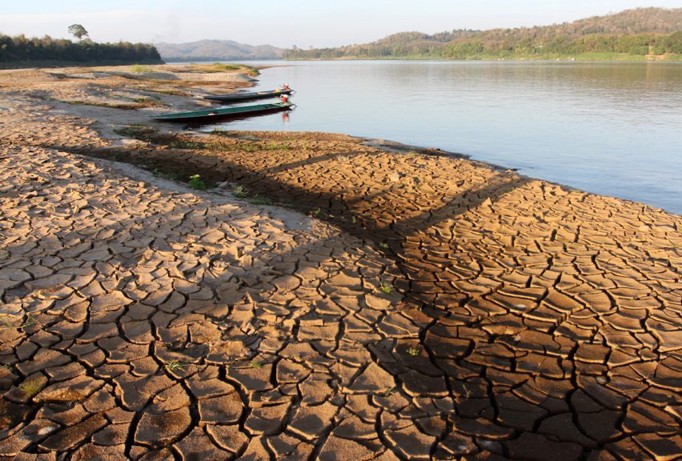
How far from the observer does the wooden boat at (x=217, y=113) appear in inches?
667

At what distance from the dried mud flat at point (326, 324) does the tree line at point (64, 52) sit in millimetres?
52069

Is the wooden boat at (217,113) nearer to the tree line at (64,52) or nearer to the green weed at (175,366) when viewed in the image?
the green weed at (175,366)

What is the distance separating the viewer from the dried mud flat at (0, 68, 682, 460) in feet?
9.64

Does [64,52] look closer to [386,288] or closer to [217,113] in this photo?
[217,113]

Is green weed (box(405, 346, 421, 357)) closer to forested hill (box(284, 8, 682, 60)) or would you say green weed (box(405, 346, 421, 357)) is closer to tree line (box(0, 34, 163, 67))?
tree line (box(0, 34, 163, 67))

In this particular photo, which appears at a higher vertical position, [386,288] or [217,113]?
[217,113]

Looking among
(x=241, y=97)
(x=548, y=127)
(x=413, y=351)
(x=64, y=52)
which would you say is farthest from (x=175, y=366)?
(x=64, y=52)

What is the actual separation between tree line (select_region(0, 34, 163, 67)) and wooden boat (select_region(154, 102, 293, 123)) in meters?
38.2

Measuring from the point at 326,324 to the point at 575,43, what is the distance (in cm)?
12484

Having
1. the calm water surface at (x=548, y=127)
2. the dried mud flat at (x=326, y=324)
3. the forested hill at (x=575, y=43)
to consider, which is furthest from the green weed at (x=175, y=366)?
the forested hill at (x=575, y=43)

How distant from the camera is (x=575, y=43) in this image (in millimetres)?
107938

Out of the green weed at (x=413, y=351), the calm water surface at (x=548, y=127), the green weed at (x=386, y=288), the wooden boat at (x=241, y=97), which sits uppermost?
the wooden boat at (x=241, y=97)

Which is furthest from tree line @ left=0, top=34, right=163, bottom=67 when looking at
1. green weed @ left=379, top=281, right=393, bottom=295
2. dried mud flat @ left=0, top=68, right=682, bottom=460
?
green weed @ left=379, top=281, right=393, bottom=295

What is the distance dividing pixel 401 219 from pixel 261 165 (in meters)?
4.04
